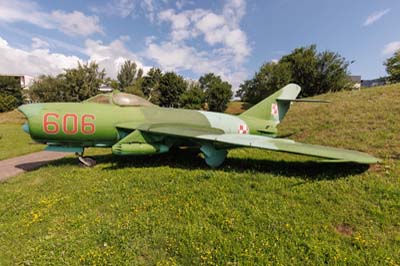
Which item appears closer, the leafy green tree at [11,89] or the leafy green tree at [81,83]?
the leafy green tree at [81,83]

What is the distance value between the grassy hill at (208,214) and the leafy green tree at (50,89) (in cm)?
3560

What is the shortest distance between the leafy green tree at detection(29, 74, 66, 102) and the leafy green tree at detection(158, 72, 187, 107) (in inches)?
736

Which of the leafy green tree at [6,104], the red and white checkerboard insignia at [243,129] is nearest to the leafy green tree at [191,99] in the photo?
the red and white checkerboard insignia at [243,129]

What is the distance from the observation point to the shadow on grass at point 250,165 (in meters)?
4.79

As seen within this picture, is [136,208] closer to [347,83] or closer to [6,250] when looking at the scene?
[6,250]

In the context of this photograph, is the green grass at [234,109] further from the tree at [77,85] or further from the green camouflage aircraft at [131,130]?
the green camouflage aircraft at [131,130]

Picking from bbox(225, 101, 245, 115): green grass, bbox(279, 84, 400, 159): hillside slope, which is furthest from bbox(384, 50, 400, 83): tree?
bbox(279, 84, 400, 159): hillside slope

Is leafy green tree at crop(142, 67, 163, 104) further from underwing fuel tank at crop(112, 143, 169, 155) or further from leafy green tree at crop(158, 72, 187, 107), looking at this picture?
underwing fuel tank at crop(112, 143, 169, 155)

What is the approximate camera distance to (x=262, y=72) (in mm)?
41156

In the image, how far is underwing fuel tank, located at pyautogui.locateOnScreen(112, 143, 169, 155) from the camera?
5.46 meters

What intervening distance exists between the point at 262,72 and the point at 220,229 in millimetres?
42832

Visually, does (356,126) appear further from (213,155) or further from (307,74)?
(307,74)

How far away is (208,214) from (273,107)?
6.49 meters

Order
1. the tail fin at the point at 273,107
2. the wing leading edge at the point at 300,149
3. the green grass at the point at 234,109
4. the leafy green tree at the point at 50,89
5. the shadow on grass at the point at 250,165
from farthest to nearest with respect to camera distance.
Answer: the green grass at the point at 234,109 → the leafy green tree at the point at 50,89 → the tail fin at the point at 273,107 → the shadow on grass at the point at 250,165 → the wing leading edge at the point at 300,149
